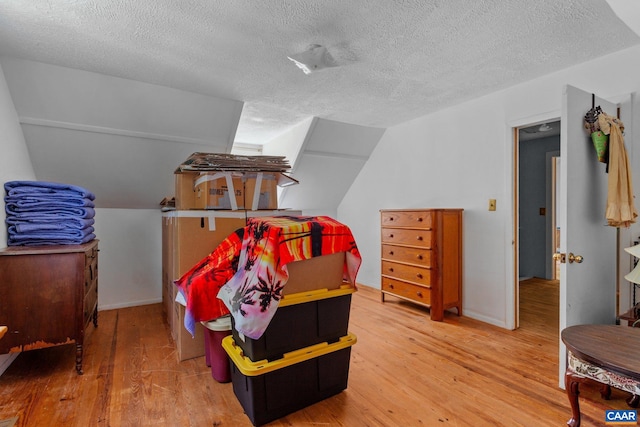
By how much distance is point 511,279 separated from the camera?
9.78ft

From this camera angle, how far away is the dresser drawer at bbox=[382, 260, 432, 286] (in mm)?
3215

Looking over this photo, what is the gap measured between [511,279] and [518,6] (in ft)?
7.32

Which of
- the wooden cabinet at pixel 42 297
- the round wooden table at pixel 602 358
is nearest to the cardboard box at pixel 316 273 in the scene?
the round wooden table at pixel 602 358

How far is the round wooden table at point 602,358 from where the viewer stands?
1.30 metres

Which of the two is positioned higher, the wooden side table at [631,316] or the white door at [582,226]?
the white door at [582,226]

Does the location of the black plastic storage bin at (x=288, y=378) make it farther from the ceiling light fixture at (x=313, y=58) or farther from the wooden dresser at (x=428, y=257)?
the ceiling light fixture at (x=313, y=58)

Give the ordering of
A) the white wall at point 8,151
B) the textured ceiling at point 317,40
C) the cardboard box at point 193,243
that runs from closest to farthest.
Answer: the textured ceiling at point 317,40 < the white wall at point 8,151 < the cardboard box at point 193,243

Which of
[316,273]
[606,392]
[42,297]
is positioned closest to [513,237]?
[606,392]

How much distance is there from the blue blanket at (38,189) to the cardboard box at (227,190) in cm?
73

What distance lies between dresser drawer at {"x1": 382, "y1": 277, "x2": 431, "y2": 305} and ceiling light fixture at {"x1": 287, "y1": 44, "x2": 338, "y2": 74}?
7.55 ft

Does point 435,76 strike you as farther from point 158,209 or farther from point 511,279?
point 158,209

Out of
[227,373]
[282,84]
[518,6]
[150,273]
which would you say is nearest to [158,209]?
[150,273]

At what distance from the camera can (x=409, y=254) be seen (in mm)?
3412

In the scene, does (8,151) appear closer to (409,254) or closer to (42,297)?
(42,297)
